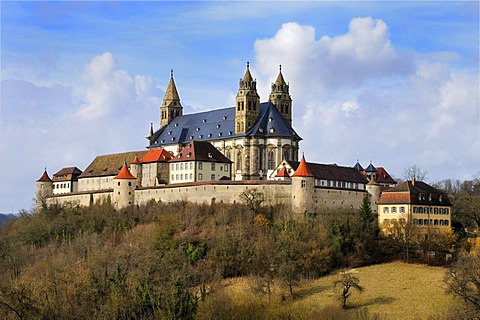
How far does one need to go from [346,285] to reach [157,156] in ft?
114

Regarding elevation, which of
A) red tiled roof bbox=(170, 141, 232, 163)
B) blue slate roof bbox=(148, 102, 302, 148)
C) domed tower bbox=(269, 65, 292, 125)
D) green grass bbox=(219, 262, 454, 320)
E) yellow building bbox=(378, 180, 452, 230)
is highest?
domed tower bbox=(269, 65, 292, 125)

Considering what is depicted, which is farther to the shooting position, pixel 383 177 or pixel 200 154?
pixel 383 177

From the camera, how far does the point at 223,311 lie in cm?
6272

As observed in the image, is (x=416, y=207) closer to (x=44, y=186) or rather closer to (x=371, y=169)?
(x=371, y=169)

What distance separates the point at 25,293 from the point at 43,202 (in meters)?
42.5

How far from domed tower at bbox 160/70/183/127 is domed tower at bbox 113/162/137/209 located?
21226 millimetres

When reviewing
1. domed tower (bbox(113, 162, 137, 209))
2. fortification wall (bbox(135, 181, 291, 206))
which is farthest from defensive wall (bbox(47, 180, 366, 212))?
domed tower (bbox(113, 162, 137, 209))

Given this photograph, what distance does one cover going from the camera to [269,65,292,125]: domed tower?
112188 millimetres

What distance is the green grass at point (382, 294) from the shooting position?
67875 mm

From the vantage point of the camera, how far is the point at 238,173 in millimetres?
100812

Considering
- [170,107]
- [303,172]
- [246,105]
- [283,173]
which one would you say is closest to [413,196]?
[303,172]

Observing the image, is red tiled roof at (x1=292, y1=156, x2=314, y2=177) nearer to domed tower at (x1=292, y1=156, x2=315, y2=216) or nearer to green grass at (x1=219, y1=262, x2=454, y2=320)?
domed tower at (x1=292, y1=156, x2=315, y2=216)

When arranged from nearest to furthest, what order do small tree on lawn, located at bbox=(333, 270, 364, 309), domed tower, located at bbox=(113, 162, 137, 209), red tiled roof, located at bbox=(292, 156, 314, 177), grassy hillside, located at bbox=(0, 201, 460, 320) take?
grassy hillside, located at bbox=(0, 201, 460, 320) < small tree on lawn, located at bbox=(333, 270, 364, 309) < red tiled roof, located at bbox=(292, 156, 314, 177) < domed tower, located at bbox=(113, 162, 137, 209)

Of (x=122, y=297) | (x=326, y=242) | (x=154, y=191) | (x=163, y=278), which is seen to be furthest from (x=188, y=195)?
(x=122, y=297)
